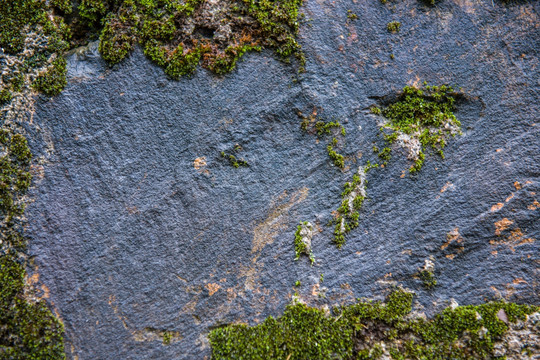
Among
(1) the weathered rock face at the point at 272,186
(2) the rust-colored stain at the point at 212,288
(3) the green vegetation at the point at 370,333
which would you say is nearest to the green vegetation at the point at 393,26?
(1) the weathered rock face at the point at 272,186

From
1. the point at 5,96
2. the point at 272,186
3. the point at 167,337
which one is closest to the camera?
the point at 167,337

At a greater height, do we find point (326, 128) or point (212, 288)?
point (326, 128)

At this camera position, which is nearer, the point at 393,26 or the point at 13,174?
the point at 13,174

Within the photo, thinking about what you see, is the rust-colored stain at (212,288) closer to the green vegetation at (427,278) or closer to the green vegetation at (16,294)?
the green vegetation at (16,294)

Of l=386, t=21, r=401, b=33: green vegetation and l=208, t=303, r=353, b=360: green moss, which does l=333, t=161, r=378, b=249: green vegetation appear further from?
l=386, t=21, r=401, b=33: green vegetation

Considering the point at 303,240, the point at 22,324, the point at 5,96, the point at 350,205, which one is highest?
the point at 5,96

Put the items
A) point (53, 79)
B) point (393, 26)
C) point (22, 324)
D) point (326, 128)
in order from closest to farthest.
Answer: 1. point (22, 324)
2. point (53, 79)
3. point (326, 128)
4. point (393, 26)

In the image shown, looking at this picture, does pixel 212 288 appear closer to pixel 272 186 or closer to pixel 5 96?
pixel 272 186

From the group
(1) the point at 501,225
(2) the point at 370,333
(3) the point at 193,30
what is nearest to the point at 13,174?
(3) the point at 193,30
